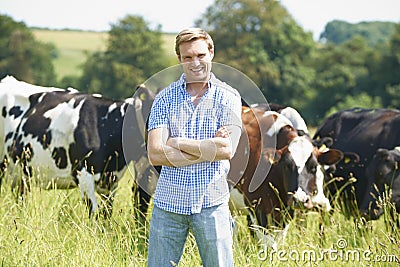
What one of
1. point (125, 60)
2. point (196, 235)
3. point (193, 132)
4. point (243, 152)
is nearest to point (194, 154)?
point (193, 132)

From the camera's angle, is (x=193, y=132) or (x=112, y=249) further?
(x=112, y=249)

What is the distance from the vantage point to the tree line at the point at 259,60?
52031 mm

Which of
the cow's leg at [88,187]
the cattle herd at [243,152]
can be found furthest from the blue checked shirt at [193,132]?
the cow's leg at [88,187]

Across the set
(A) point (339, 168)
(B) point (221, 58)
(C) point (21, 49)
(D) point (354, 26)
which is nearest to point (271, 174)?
(A) point (339, 168)

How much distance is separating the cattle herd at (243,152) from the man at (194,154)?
1865mm

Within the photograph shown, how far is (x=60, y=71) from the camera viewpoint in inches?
2608

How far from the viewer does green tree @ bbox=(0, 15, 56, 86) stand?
51.8m

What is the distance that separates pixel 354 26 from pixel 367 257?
119 m

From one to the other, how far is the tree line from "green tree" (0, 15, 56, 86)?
0.28 feet

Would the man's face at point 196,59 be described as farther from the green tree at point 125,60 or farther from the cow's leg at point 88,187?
the green tree at point 125,60

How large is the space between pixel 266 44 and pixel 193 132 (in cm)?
5640

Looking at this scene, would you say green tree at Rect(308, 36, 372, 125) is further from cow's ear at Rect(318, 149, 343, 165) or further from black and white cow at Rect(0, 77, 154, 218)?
cow's ear at Rect(318, 149, 343, 165)

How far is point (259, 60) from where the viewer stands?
54.9 m

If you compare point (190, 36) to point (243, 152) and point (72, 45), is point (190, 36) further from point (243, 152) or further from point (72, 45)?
point (72, 45)
